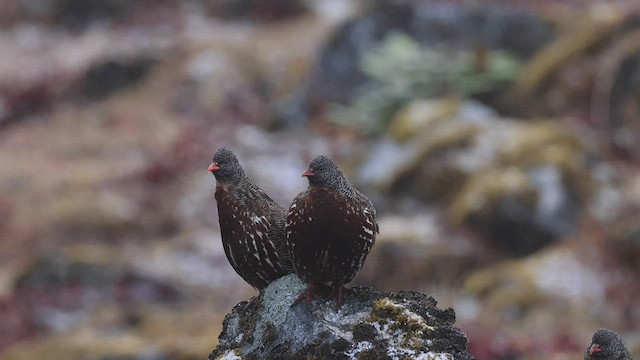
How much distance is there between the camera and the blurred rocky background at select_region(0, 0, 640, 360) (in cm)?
1268

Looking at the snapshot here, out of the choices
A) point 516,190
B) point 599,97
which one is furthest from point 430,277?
point 599,97

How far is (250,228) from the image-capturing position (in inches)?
211

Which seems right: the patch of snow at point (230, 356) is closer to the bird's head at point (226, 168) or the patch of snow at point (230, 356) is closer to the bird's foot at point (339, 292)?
the bird's foot at point (339, 292)

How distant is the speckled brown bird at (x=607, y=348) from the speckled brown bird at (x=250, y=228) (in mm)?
2181

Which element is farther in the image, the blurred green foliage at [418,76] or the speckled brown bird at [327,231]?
the blurred green foliage at [418,76]

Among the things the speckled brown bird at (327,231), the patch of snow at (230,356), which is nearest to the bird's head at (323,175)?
the speckled brown bird at (327,231)

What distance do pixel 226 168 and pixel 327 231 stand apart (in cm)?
115

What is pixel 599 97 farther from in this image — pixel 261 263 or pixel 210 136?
pixel 261 263

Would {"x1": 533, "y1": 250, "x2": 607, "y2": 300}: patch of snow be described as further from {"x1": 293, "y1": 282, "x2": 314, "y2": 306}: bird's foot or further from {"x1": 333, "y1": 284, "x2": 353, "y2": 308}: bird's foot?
{"x1": 293, "y1": 282, "x2": 314, "y2": 306}: bird's foot

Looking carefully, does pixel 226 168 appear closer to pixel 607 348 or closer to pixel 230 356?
pixel 230 356

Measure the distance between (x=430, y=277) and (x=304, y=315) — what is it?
8.69m

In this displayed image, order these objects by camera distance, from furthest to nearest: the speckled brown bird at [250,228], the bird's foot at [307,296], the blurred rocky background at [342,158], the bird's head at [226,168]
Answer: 1. the blurred rocky background at [342,158]
2. the bird's head at [226,168]
3. the speckled brown bird at [250,228]
4. the bird's foot at [307,296]

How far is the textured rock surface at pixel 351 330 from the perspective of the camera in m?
4.49

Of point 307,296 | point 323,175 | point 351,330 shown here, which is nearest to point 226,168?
point 323,175
